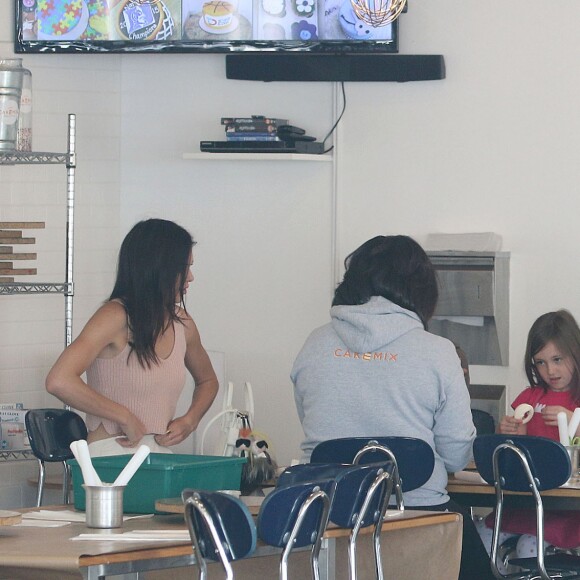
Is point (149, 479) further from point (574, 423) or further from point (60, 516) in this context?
point (574, 423)

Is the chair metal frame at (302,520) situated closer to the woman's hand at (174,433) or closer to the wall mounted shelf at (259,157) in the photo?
the woman's hand at (174,433)

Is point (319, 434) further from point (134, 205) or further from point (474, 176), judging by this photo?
point (134, 205)

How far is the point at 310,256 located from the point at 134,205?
0.88 m

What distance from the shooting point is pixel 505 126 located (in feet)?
17.0

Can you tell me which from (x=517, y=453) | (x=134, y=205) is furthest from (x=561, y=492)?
(x=134, y=205)

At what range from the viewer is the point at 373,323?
3.31m

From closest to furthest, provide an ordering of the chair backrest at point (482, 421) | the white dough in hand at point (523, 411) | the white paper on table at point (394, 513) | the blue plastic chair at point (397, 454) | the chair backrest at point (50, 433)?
the white paper on table at point (394, 513), the blue plastic chair at point (397, 454), the chair backrest at point (50, 433), the white dough in hand at point (523, 411), the chair backrest at point (482, 421)

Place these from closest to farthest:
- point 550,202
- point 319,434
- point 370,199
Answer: point 319,434, point 550,202, point 370,199

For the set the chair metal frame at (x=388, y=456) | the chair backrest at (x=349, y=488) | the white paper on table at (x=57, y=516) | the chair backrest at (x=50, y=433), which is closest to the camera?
the chair backrest at (x=349, y=488)

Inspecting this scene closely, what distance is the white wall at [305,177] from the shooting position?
5.11m

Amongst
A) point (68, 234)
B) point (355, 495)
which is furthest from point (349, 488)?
point (68, 234)

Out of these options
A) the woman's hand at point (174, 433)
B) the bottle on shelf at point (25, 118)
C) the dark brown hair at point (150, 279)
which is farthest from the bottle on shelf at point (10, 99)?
the woman's hand at point (174, 433)

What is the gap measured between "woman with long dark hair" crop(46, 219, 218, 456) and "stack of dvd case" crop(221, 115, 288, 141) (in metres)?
1.67

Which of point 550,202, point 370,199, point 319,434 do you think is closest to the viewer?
point 319,434
